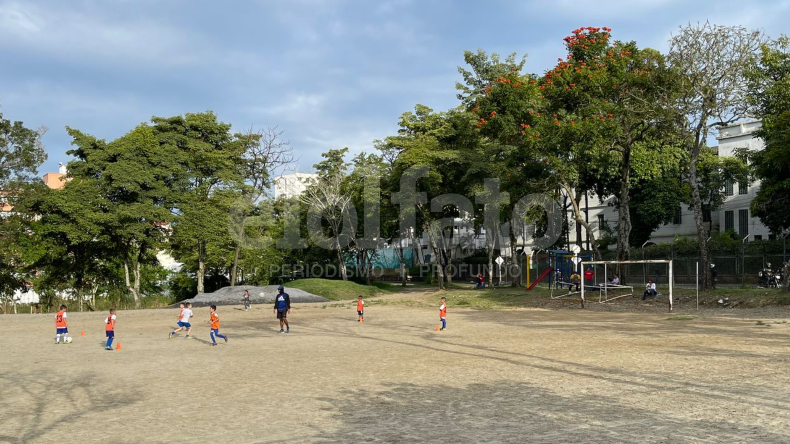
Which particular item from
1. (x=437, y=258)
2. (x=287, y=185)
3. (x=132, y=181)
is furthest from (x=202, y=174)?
(x=437, y=258)

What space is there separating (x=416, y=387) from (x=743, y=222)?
5744 cm

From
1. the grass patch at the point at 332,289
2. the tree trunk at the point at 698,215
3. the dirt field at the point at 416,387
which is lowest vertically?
the grass patch at the point at 332,289

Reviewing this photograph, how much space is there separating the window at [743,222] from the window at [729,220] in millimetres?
667

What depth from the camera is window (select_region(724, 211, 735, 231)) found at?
60281 millimetres

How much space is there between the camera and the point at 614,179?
5291 cm

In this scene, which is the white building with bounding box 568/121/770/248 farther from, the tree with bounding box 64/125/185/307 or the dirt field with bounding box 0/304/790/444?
the dirt field with bounding box 0/304/790/444

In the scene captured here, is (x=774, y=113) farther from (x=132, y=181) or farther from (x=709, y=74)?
(x=132, y=181)

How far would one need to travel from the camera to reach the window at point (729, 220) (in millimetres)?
60281

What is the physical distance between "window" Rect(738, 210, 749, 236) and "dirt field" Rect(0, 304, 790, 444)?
4087 centimetres

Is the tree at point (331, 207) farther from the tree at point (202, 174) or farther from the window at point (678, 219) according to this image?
the window at point (678, 219)

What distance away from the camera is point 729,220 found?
6081 cm

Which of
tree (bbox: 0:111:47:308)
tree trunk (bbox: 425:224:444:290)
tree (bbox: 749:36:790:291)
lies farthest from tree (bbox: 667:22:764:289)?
tree (bbox: 0:111:47:308)

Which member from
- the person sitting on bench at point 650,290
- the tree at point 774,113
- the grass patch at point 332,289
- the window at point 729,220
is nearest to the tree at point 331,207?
the grass patch at point 332,289

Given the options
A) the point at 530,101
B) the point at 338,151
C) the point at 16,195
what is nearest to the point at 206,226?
the point at 16,195
